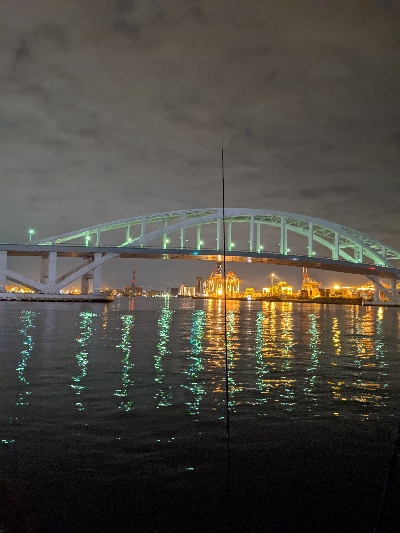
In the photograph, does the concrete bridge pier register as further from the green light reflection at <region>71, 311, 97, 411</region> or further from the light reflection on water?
the light reflection on water

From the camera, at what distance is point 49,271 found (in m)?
65.2

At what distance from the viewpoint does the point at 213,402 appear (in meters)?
6.72

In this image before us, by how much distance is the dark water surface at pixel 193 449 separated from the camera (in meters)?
3.44

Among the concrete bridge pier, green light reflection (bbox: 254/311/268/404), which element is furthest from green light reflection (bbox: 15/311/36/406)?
the concrete bridge pier

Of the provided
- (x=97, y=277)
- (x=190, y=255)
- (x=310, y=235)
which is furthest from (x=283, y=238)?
(x=97, y=277)

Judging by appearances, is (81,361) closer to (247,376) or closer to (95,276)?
(247,376)

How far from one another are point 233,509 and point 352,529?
0.91 metres

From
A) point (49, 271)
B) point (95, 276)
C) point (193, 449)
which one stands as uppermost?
point (49, 271)

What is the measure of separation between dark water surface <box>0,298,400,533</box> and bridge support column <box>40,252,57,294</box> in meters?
57.0

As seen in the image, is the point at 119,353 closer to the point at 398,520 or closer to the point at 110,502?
the point at 110,502

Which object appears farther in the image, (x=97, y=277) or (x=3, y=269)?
(x=97, y=277)

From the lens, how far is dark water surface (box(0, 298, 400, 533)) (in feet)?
11.3

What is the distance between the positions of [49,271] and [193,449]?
212 feet

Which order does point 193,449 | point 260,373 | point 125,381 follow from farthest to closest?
1. point 260,373
2. point 125,381
3. point 193,449
